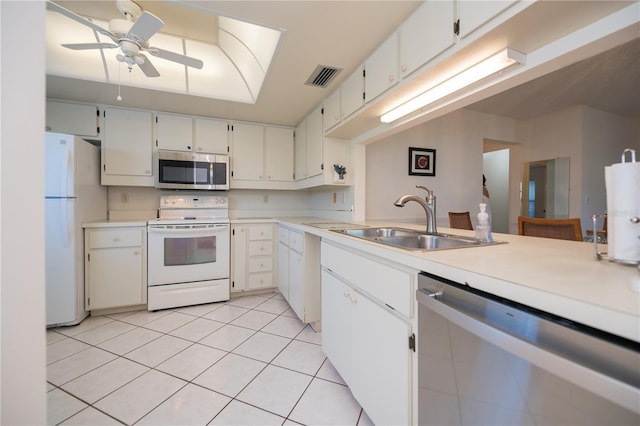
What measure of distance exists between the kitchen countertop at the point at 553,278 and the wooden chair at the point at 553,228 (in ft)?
3.20

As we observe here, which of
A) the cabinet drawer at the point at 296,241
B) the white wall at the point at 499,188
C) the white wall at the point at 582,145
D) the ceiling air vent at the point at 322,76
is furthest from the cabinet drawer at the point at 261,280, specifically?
the white wall at the point at 582,145

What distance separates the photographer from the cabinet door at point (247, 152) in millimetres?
3250

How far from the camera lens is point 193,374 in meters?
1.62

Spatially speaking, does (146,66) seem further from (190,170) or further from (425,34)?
(425,34)

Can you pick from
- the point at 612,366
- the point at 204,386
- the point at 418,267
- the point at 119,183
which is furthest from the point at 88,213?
the point at 612,366

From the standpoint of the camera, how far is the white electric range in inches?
102

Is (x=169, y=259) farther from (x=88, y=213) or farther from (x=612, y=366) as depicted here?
(x=612, y=366)

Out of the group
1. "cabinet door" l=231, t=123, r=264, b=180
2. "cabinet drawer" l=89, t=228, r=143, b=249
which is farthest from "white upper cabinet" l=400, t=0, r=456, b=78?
"cabinet drawer" l=89, t=228, r=143, b=249

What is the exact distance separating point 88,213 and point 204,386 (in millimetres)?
2185

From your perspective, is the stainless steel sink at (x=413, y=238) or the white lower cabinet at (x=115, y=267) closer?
the stainless steel sink at (x=413, y=238)

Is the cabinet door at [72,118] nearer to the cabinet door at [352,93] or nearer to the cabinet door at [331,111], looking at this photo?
the cabinet door at [331,111]

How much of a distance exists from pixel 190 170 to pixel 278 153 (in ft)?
3.72

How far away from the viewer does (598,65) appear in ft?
8.25

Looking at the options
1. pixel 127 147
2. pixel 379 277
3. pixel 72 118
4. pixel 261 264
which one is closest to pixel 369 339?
pixel 379 277
